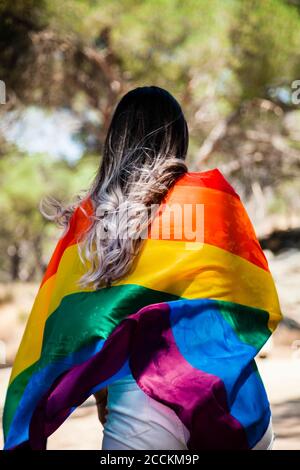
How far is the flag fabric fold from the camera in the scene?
175cm

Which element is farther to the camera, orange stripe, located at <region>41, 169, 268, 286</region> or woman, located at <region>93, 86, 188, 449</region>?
orange stripe, located at <region>41, 169, 268, 286</region>

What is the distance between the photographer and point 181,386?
1746mm

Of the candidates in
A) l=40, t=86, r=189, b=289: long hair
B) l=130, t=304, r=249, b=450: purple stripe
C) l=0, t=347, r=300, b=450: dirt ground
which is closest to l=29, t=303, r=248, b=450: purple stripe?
l=130, t=304, r=249, b=450: purple stripe

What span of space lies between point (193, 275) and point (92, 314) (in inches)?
11.3

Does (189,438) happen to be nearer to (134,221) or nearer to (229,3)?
(134,221)

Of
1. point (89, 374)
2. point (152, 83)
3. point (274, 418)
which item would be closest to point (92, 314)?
point (89, 374)

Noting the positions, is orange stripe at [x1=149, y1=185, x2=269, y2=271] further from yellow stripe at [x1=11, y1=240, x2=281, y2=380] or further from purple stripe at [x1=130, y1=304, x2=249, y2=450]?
purple stripe at [x1=130, y1=304, x2=249, y2=450]

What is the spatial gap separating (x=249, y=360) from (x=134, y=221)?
0.46 m

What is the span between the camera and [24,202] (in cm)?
1567

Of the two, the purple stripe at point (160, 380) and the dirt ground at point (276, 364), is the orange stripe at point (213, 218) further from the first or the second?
the dirt ground at point (276, 364)

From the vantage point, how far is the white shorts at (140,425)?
165 centimetres

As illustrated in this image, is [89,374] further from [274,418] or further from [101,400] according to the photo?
[274,418]

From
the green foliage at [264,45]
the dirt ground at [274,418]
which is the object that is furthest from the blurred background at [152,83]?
the dirt ground at [274,418]
